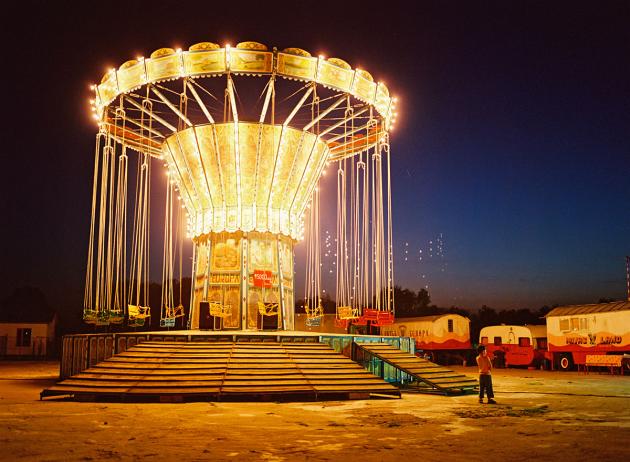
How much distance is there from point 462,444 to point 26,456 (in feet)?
18.6

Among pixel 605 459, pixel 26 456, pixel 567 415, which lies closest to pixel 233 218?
pixel 567 415

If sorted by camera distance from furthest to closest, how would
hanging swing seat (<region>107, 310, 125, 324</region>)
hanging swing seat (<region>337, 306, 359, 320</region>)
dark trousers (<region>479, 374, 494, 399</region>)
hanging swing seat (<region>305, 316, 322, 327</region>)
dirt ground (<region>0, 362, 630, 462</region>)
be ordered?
1. hanging swing seat (<region>305, 316, 322, 327</region>)
2. hanging swing seat (<region>337, 306, 359, 320</region>)
3. hanging swing seat (<region>107, 310, 125, 324</region>)
4. dark trousers (<region>479, 374, 494, 399</region>)
5. dirt ground (<region>0, 362, 630, 462</region>)

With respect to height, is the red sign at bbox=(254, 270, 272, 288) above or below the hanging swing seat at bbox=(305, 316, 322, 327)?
above

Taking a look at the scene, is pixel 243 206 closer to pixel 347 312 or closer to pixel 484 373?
pixel 347 312

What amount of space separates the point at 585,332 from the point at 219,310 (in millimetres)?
18993

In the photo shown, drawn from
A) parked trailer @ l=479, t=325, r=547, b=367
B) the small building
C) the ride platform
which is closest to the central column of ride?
the ride platform

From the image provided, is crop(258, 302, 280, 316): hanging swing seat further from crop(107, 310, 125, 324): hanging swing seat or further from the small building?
the small building

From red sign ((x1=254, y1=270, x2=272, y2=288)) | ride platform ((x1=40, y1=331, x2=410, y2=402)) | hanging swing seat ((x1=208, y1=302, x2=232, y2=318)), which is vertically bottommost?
ride platform ((x1=40, y1=331, x2=410, y2=402))

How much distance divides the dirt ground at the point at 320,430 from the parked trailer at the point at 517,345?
20.0 meters

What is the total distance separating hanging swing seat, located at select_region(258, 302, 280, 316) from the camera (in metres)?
21.6

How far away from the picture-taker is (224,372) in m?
14.2

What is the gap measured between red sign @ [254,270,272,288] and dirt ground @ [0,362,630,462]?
9.56 metres

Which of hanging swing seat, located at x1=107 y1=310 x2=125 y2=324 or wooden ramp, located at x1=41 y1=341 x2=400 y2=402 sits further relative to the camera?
hanging swing seat, located at x1=107 y1=310 x2=125 y2=324

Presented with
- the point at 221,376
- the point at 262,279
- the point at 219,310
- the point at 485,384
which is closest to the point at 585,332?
the point at 262,279
